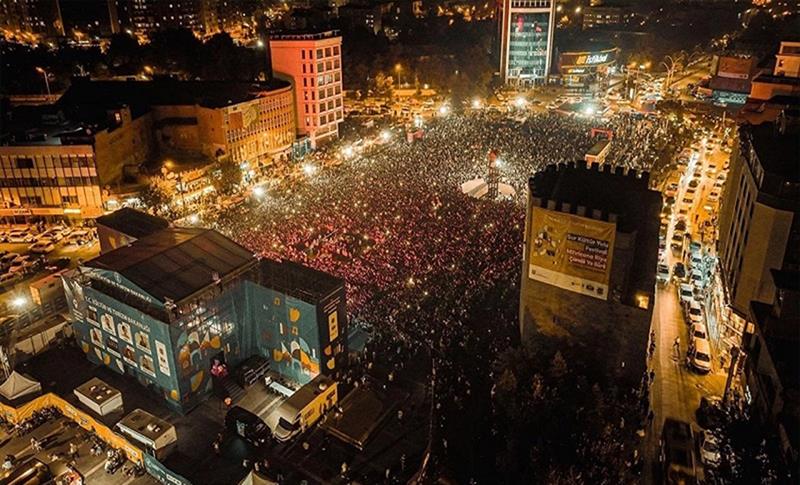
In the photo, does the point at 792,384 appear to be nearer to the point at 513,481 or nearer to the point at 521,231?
the point at 513,481

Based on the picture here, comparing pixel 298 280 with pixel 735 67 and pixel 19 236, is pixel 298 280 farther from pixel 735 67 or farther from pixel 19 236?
pixel 735 67

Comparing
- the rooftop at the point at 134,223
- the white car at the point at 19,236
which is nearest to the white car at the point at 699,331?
the rooftop at the point at 134,223

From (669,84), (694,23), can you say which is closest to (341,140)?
(669,84)

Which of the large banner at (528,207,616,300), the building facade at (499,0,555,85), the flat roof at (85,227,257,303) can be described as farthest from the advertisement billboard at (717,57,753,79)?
the flat roof at (85,227,257,303)

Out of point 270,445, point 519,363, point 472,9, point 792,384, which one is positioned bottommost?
point 270,445

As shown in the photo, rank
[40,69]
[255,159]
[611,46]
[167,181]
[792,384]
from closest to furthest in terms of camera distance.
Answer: [792,384]
[167,181]
[255,159]
[40,69]
[611,46]

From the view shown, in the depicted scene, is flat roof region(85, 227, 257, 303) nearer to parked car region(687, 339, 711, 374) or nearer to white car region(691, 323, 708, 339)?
parked car region(687, 339, 711, 374)
